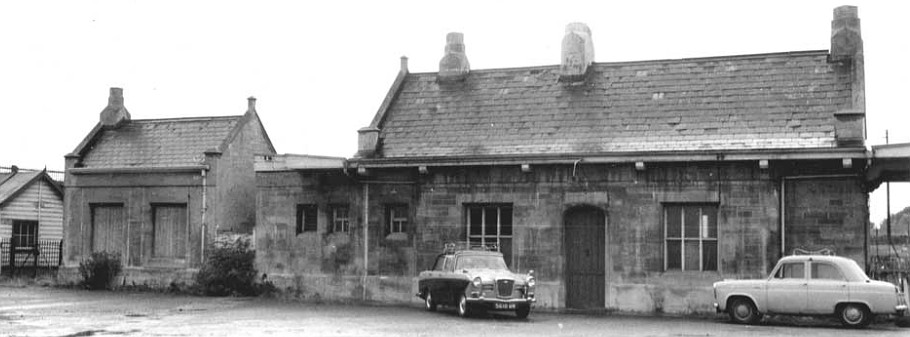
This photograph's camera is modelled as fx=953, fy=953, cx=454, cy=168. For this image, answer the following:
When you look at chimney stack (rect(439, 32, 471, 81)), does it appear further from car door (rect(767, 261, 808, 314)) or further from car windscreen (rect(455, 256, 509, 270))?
car door (rect(767, 261, 808, 314))

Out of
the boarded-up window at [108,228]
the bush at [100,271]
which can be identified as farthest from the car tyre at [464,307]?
the boarded-up window at [108,228]

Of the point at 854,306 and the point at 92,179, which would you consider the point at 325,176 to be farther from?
the point at 854,306

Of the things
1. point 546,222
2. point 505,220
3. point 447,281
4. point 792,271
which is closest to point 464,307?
point 447,281

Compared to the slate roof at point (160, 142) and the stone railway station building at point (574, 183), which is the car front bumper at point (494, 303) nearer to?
the stone railway station building at point (574, 183)

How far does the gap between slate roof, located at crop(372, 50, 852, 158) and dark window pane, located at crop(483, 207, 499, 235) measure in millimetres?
1512

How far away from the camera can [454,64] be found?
28219 mm

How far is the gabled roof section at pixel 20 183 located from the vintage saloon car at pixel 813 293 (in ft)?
94.6

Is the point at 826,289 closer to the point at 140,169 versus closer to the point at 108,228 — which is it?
the point at 140,169

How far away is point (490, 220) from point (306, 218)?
5.65 m

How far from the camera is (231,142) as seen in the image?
30438 mm

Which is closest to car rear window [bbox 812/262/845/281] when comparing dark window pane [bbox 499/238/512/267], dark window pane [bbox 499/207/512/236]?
dark window pane [bbox 499/238/512/267]

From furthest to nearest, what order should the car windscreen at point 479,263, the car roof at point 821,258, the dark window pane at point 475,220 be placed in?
the dark window pane at point 475,220
the car windscreen at point 479,263
the car roof at point 821,258

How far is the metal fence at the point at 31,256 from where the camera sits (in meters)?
35.5

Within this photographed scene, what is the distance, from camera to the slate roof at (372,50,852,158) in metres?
22.7
